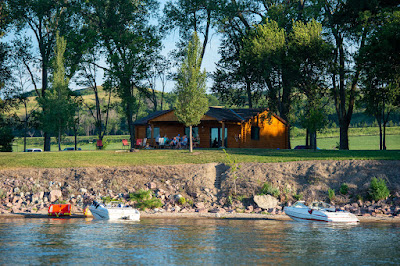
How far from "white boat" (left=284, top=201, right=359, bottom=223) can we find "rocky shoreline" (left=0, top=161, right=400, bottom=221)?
1423 millimetres

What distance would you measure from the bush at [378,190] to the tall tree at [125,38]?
3186cm

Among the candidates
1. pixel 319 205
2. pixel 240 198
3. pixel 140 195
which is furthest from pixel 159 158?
pixel 319 205

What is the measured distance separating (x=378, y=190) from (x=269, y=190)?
6081mm

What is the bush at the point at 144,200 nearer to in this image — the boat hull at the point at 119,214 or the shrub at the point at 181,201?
the shrub at the point at 181,201

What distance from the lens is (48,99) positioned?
1710 inches

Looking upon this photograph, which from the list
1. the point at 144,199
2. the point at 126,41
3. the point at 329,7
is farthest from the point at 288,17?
the point at 144,199

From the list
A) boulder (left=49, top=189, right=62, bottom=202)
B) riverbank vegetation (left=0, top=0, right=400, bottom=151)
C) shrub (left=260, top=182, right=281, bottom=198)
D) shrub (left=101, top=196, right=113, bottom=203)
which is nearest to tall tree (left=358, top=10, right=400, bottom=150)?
riverbank vegetation (left=0, top=0, right=400, bottom=151)

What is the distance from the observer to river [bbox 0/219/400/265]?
15.8 m

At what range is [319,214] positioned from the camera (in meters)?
23.5

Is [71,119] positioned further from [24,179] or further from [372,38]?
[372,38]

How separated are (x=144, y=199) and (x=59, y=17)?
33037mm

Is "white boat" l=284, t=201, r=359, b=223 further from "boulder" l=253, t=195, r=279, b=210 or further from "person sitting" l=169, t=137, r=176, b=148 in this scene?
"person sitting" l=169, t=137, r=176, b=148

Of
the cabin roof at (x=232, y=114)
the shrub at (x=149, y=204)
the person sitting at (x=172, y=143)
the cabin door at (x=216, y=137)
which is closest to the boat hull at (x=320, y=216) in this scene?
the shrub at (x=149, y=204)

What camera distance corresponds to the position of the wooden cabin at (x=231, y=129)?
143ft
